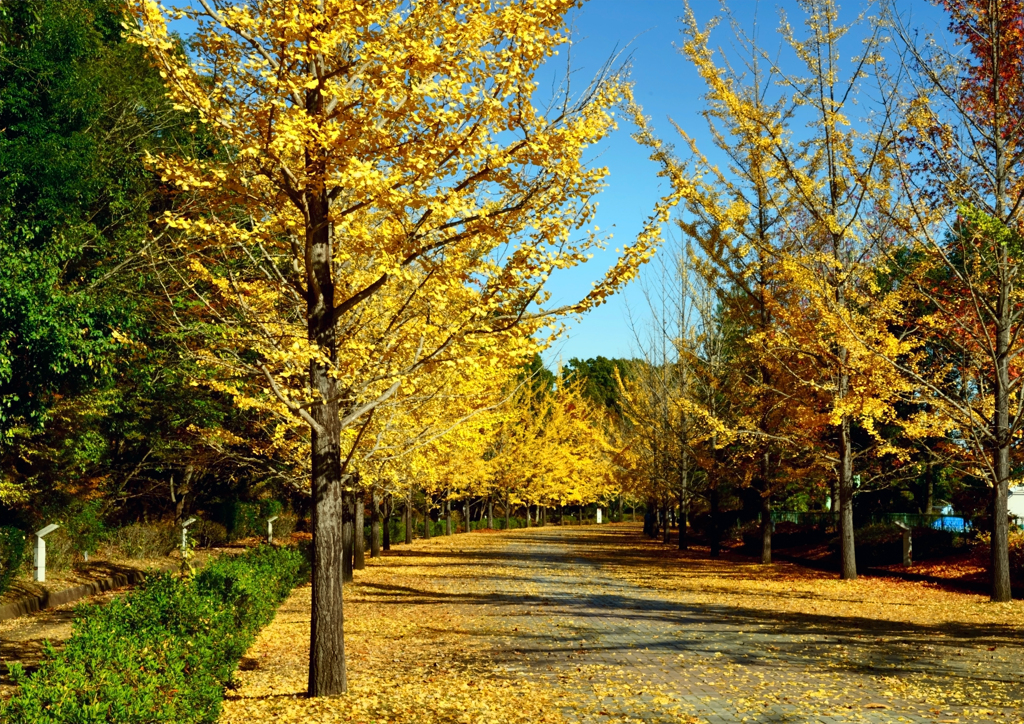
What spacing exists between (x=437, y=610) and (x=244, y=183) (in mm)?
9053

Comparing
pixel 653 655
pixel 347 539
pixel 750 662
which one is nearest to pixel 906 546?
pixel 750 662

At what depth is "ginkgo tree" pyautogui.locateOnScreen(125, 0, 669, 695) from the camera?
705 centimetres

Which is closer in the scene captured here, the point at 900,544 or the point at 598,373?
the point at 900,544

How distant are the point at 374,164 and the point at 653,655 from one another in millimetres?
6224

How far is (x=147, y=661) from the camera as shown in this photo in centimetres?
548

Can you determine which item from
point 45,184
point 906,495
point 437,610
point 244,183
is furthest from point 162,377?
point 906,495

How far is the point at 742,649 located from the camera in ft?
34.1

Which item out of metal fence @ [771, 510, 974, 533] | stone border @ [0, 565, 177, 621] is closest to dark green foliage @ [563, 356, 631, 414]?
metal fence @ [771, 510, 974, 533]

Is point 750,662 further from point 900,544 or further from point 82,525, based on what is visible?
point 82,525

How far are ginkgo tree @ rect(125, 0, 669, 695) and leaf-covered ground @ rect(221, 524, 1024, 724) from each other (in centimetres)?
130

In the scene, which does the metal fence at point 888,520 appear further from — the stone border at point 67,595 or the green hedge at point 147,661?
the stone border at point 67,595

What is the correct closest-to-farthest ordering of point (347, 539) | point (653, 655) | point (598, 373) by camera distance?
point (653, 655)
point (347, 539)
point (598, 373)

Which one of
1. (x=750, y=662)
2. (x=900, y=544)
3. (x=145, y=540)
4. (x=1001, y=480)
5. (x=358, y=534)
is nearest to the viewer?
(x=750, y=662)

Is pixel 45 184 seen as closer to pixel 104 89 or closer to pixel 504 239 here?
pixel 104 89
